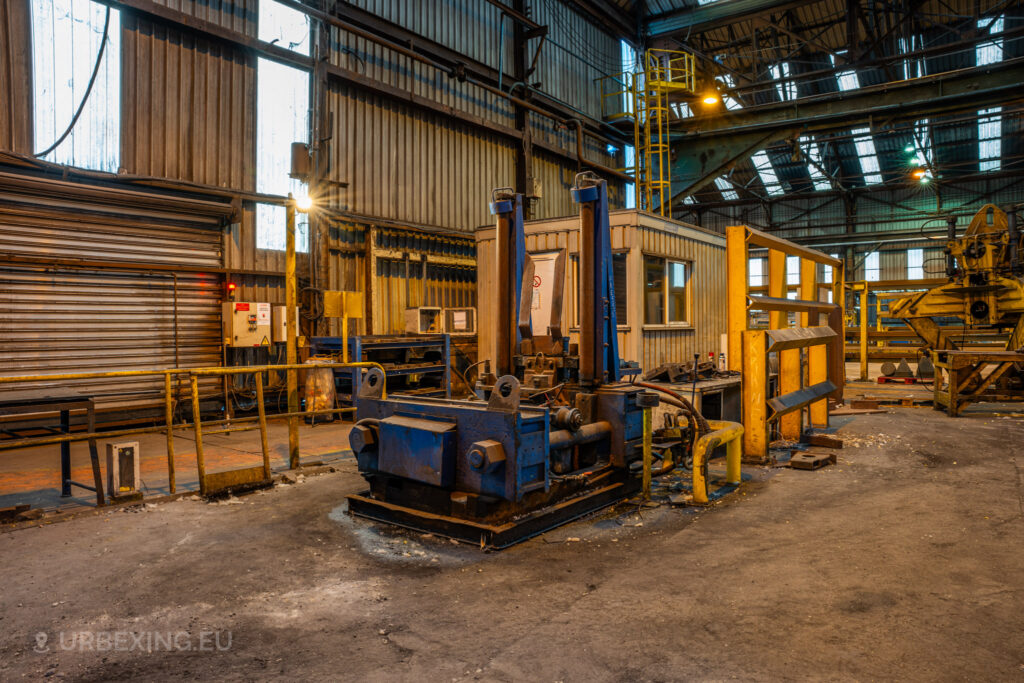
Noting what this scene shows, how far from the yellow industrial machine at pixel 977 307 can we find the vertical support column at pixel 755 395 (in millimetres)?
5729

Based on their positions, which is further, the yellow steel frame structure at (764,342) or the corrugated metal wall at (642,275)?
the corrugated metal wall at (642,275)

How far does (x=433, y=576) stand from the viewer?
4.05 metres

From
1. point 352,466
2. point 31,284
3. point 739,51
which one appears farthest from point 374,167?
point 739,51

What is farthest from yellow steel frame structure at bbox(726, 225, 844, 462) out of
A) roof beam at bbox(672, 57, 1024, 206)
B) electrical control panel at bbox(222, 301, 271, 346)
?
roof beam at bbox(672, 57, 1024, 206)

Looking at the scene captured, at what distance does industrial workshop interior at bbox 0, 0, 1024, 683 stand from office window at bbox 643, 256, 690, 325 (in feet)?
0.31

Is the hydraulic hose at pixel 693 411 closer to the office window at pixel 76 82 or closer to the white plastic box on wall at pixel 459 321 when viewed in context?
the white plastic box on wall at pixel 459 321

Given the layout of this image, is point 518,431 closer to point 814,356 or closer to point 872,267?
point 814,356

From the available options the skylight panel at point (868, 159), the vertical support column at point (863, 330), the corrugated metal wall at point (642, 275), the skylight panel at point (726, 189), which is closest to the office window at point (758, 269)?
the skylight panel at point (726, 189)

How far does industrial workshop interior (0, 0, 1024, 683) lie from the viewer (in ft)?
11.2

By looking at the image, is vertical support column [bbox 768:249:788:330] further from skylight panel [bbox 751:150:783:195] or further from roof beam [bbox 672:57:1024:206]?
skylight panel [bbox 751:150:783:195]

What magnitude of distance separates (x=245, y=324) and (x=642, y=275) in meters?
6.75

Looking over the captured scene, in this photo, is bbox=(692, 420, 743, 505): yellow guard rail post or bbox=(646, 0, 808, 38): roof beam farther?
bbox=(646, 0, 808, 38): roof beam

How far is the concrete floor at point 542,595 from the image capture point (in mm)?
2949

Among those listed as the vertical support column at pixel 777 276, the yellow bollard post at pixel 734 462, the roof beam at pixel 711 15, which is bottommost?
the yellow bollard post at pixel 734 462
